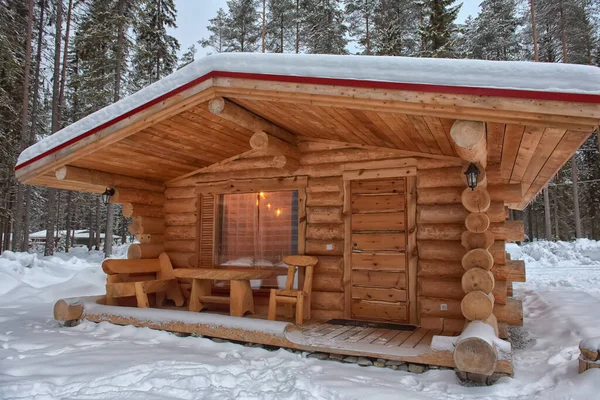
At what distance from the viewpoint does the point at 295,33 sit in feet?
73.0

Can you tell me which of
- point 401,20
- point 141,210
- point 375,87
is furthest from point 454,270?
point 401,20

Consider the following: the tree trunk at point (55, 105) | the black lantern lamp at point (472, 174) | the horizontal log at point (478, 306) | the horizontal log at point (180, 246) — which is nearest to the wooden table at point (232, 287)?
the horizontal log at point (180, 246)

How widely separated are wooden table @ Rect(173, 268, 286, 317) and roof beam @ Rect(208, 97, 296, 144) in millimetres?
2165

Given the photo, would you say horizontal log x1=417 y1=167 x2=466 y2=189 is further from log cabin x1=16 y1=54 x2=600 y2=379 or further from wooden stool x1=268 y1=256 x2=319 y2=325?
wooden stool x1=268 y1=256 x2=319 y2=325

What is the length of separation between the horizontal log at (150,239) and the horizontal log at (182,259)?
0.32m

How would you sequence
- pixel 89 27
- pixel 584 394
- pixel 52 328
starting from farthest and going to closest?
pixel 89 27 → pixel 52 328 → pixel 584 394

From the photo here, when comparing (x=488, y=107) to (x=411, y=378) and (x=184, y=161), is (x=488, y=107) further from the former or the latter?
(x=184, y=161)

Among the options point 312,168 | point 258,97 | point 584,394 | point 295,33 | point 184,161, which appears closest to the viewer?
point 584,394

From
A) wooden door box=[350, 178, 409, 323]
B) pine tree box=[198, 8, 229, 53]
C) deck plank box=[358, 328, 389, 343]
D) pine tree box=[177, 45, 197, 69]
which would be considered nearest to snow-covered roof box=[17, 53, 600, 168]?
wooden door box=[350, 178, 409, 323]

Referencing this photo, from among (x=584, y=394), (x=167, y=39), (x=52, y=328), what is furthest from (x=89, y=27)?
(x=584, y=394)

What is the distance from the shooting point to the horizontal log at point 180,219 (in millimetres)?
7692

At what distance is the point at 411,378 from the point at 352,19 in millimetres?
20712

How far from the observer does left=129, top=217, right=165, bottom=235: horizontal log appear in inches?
291

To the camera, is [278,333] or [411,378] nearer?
[411,378]
